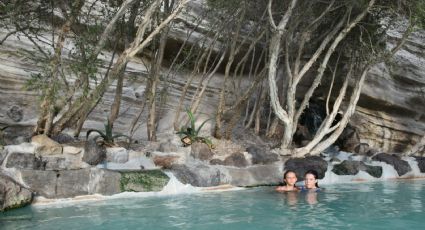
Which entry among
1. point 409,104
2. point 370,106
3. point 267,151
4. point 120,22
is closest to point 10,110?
point 120,22

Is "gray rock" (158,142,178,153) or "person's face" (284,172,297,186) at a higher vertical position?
"gray rock" (158,142,178,153)

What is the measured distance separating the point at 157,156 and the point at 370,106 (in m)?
9.99

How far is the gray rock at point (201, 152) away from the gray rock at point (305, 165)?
1.81 m

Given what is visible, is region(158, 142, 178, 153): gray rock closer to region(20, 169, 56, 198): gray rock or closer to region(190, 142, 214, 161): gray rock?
region(190, 142, 214, 161): gray rock

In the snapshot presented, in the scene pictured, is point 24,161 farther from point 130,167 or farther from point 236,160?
point 236,160

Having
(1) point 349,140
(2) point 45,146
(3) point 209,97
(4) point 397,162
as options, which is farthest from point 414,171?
(2) point 45,146

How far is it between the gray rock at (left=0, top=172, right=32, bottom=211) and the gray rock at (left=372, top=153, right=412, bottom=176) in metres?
9.35

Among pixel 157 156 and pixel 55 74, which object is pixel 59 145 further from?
pixel 157 156

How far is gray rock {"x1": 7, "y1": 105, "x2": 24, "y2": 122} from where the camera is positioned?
12.2 metres


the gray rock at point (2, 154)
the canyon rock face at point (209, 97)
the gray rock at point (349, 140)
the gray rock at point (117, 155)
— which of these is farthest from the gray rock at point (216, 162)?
the gray rock at point (349, 140)

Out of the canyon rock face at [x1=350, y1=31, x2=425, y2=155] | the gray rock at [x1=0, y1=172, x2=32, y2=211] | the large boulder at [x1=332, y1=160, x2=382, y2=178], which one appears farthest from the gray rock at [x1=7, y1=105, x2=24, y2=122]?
the canyon rock face at [x1=350, y1=31, x2=425, y2=155]

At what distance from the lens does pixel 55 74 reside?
7832 mm

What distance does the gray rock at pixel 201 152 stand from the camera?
A: 9.64m

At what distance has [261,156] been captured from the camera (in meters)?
10.1
